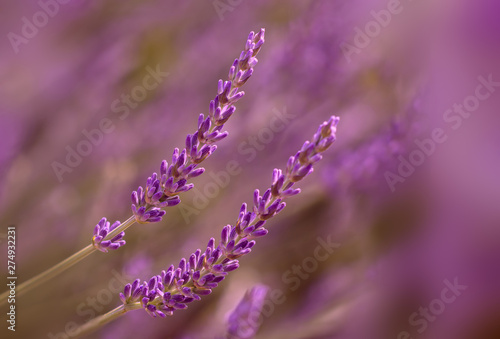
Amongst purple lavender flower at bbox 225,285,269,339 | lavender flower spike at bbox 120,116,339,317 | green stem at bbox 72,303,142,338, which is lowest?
purple lavender flower at bbox 225,285,269,339

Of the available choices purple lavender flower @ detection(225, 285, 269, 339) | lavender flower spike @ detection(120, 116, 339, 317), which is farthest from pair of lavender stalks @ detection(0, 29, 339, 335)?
purple lavender flower @ detection(225, 285, 269, 339)

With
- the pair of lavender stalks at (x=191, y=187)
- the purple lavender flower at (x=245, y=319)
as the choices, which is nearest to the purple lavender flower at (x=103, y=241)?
the pair of lavender stalks at (x=191, y=187)

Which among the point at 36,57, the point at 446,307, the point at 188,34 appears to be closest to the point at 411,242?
the point at 446,307

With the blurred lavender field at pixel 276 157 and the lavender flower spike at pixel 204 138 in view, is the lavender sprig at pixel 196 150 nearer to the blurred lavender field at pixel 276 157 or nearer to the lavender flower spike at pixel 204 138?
the lavender flower spike at pixel 204 138

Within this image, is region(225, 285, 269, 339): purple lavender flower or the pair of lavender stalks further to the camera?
region(225, 285, 269, 339): purple lavender flower

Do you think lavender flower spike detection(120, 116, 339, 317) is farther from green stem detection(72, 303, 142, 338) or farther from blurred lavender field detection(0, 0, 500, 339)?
blurred lavender field detection(0, 0, 500, 339)

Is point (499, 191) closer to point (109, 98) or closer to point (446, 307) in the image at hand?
point (446, 307)
